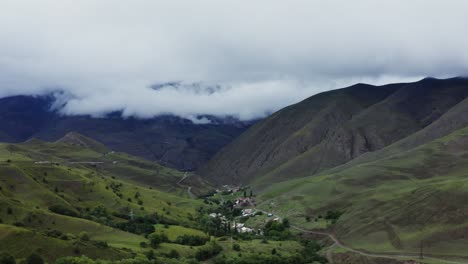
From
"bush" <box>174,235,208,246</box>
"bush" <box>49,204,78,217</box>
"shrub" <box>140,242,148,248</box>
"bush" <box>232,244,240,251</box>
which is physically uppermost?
"bush" <box>49,204,78,217</box>

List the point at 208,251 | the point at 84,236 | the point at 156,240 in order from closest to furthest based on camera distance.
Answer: the point at 84,236 < the point at 156,240 < the point at 208,251

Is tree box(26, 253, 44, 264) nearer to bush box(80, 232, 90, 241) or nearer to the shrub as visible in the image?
bush box(80, 232, 90, 241)

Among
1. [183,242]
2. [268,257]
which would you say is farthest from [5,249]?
[268,257]

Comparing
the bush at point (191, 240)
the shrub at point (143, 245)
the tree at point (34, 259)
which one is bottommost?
the bush at point (191, 240)

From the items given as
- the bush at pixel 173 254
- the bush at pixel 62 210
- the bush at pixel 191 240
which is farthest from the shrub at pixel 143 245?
the bush at pixel 62 210

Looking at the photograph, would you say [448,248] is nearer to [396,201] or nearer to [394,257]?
[394,257]

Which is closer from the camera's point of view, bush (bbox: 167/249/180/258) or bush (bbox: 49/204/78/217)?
bush (bbox: 167/249/180/258)

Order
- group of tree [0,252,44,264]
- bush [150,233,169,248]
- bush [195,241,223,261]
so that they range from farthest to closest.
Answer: bush [150,233,169,248]
bush [195,241,223,261]
group of tree [0,252,44,264]

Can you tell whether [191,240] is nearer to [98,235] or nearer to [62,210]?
[98,235]

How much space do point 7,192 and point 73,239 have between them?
59.7 m

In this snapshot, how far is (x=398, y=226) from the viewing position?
569ft

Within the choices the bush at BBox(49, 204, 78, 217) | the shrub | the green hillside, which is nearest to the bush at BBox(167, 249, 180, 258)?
the green hillside

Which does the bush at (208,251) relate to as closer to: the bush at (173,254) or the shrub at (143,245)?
the bush at (173,254)

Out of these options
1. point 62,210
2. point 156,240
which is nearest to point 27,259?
point 156,240
